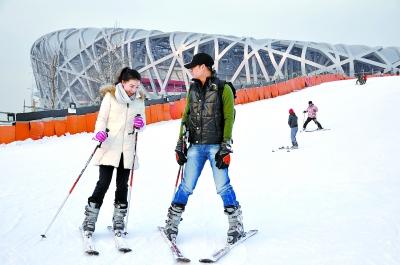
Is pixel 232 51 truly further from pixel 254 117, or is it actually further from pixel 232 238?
pixel 232 238

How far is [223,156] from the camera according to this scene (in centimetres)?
381

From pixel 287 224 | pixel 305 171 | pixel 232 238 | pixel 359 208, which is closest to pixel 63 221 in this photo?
pixel 232 238

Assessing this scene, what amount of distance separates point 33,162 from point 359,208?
24.3 ft

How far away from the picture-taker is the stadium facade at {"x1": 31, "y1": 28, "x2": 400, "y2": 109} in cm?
6981

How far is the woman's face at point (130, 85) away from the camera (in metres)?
4.15

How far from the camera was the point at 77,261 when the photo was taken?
350cm

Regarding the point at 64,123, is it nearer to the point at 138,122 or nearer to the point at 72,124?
the point at 72,124

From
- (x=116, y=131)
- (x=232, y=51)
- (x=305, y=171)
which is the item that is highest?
(x=232, y=51)

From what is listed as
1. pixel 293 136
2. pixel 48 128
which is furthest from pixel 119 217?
pixel 48 128

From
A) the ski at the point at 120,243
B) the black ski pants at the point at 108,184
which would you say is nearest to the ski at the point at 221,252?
the ski at the point at 120,243

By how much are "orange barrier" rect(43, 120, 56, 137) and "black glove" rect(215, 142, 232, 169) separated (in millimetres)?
12246

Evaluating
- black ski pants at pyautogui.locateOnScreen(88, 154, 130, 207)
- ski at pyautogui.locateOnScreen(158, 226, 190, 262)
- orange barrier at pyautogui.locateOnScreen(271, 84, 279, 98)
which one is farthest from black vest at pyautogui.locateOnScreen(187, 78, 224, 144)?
orange barrier at pyautogui.locateOnScreen(271, 84, 279, 98)

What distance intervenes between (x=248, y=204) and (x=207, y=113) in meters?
2.40

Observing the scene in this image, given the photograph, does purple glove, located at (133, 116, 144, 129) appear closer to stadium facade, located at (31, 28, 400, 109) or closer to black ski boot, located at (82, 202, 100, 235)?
black ski boot, located at (82, 202, 100, 235)
